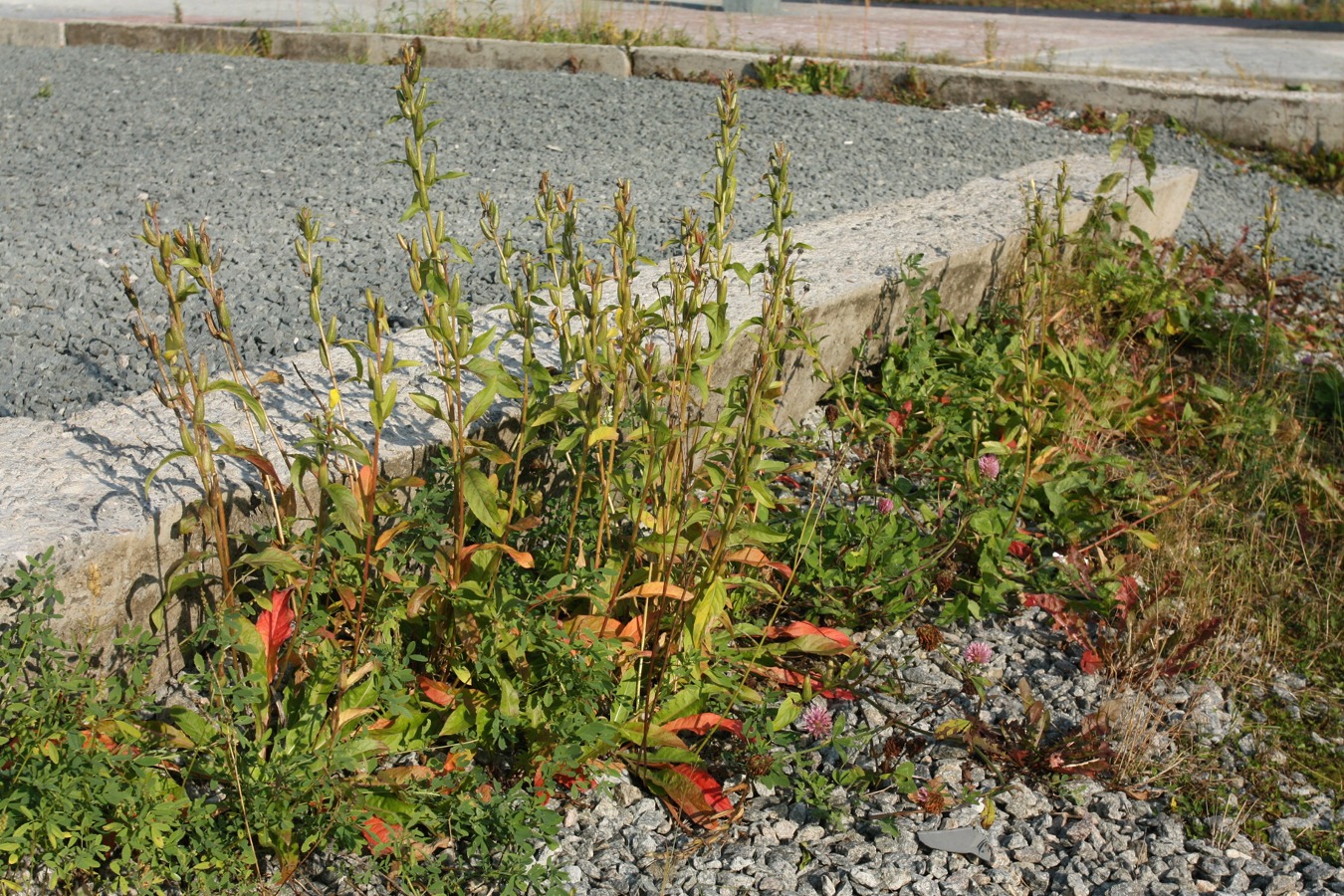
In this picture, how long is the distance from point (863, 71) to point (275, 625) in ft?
20.7

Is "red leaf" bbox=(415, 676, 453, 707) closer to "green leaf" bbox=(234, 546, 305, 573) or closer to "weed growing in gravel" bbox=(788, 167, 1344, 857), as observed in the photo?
"green leaf" bbox=(234, 546, 305, 573)

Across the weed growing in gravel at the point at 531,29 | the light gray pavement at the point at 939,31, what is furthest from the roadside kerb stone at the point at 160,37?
the light gray pavement at the point at 939,31

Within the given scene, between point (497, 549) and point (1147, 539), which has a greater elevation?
point (497, 549)

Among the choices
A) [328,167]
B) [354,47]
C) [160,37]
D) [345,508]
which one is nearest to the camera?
[345,508]

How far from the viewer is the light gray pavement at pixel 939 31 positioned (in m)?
8.70

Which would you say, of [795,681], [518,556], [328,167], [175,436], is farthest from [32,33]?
[795,681]

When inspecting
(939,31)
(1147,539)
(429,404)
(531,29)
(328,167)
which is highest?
(939,31)

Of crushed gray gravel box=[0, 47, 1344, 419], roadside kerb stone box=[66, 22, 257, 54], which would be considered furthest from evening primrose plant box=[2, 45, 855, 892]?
roadside kerb stone box=[66, 22, 257, 54]

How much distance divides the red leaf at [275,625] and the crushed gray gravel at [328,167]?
95 centimetres

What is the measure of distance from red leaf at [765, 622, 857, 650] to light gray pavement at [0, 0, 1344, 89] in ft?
20.5

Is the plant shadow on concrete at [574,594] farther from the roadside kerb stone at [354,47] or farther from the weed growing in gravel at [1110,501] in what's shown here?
the roadside kerb stone at [354,47]

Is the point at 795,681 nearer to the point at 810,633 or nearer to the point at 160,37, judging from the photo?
the point at 810,633

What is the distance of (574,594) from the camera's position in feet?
6.89

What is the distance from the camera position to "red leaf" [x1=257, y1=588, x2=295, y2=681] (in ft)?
6.77
